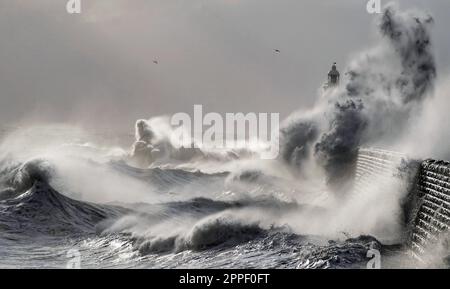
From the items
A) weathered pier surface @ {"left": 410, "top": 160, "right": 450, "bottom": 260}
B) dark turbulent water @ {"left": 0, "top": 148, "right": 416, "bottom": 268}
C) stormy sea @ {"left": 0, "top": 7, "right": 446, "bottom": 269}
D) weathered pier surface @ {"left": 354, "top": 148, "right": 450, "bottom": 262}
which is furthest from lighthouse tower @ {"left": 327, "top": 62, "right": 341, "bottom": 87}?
weathered pier surface @ {"left": 410, "top": 160, "right": 450, "bottom": 260}

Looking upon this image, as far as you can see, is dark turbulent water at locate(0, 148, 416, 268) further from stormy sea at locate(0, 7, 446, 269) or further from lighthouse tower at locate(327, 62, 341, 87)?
lighthouse tower at locate(327, 62, 341, 87)

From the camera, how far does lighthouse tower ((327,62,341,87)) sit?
47.8 m

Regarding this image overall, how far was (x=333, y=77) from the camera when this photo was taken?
48281 mm

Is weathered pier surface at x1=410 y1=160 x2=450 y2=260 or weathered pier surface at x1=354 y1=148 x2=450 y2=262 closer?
weathered pier surface at x1=410 y1=160 x2=450 y2=260

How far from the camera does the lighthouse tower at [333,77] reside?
47.8m

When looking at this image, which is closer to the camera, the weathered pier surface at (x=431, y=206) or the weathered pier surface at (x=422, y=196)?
the weathered pier surface at (x=431, y=206)

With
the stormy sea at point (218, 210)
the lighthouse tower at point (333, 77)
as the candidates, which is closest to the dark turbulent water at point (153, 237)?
the stormy sea at point (218, 210)

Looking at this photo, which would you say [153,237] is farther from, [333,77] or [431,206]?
[333,77]

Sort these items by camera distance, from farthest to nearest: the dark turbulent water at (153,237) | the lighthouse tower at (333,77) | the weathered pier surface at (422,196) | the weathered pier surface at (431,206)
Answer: the lighthouse tower at (333,77) → the dark turbulent water at (153,237) → the weathered pier surface at (422,196) → the weathered pier surface at (431,206)

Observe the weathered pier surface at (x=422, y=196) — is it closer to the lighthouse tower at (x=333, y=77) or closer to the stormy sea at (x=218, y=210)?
the stormy sea at (x=218, y=210)

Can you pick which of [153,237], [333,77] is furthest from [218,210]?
[333,77]
